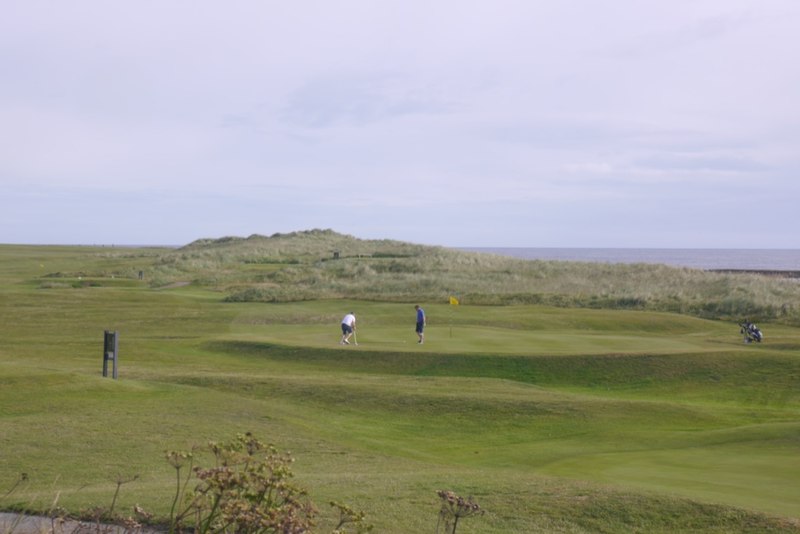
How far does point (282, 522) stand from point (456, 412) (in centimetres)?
1694

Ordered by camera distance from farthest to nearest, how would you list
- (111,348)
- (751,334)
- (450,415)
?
1. (751,334)
2. (111,348)
3. (450,415)

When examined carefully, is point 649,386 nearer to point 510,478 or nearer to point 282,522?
point 510,478

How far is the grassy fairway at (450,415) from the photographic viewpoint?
Answer: 11.6 m

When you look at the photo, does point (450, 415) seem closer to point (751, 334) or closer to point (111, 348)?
point (111, 348)

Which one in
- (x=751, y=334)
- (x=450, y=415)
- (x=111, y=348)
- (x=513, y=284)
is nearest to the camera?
(x=450, y=415)

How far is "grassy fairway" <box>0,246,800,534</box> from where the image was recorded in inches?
457

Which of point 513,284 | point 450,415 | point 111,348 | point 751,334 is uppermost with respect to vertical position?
point 513,284

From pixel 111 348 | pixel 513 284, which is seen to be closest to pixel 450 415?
pixel 111 348

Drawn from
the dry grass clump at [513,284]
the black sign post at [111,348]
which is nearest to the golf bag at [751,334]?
the dry grass clump at [513,284]

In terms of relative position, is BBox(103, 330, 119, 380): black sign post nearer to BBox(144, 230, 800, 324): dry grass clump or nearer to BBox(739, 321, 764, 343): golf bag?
BBox(739, 321, 764, 343): golf bag

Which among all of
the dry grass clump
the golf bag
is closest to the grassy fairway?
the golf bag

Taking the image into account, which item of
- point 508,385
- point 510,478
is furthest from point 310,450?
point 508,385

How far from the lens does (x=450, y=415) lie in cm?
2178

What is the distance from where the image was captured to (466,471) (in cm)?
1472
